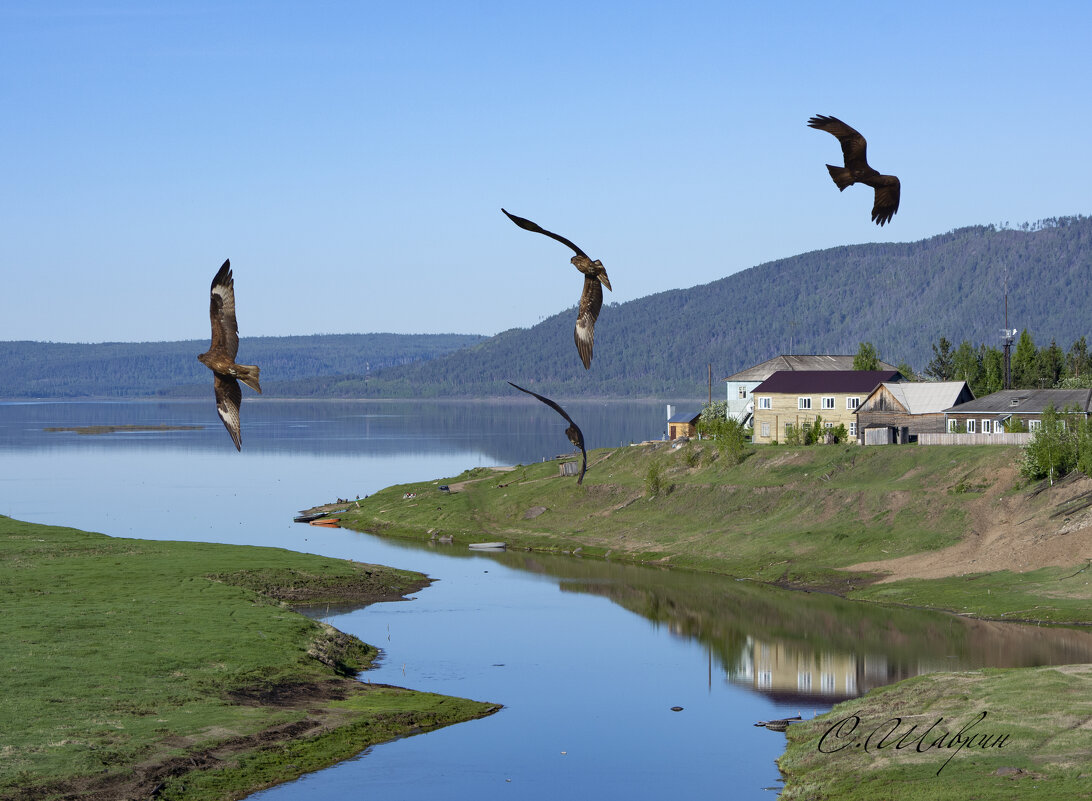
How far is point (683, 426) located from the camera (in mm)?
157875

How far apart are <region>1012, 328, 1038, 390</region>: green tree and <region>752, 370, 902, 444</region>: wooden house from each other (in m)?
36.5

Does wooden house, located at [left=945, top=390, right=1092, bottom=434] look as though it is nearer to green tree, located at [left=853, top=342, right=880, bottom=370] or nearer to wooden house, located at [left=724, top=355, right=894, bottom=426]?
wooden house, located at [left=724, top=355, right=894, bottom=426]

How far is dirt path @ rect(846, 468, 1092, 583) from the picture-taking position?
85.5 m

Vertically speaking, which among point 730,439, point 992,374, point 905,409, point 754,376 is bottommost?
point 730,439

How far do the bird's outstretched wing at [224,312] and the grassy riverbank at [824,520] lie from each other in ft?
224

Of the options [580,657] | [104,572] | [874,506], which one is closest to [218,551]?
[104,572]

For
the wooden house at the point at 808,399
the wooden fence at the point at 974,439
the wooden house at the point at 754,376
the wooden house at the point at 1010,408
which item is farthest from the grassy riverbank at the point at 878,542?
the wooden house at the point at 754,376

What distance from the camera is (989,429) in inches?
4439

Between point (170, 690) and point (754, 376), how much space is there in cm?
10481

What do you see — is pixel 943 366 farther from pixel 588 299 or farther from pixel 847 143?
pixel 588 299

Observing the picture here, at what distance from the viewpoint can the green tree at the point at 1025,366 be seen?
159988 millimetres

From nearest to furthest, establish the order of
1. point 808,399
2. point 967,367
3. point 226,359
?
1. point 226,359
2. point 808,399
3. point 967,367
